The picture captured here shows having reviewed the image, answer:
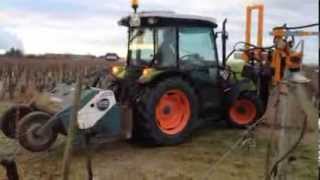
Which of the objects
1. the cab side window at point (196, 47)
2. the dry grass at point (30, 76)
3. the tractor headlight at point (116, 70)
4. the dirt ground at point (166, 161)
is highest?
the cab side window at point (196, 47)

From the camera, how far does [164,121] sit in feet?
27.3

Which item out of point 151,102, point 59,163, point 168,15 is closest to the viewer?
point 59,163

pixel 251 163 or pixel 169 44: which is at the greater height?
pixel 169 44

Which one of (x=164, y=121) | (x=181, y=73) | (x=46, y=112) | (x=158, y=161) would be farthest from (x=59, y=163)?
(x=181, y=73)

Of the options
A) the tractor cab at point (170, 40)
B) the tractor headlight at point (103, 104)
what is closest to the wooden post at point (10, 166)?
the tractor headlight at point (103, 104)

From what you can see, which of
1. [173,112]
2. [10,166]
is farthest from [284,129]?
[173,112]

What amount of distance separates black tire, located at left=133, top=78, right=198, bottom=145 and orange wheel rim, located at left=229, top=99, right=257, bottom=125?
4.64 ft

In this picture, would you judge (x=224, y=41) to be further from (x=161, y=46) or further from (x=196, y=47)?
(x=161, y=46)

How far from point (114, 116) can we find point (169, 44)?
1.57 m

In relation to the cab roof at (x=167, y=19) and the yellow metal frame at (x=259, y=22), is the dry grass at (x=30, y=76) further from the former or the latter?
the cab roof at (x=167, y=19)

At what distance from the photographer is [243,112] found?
9.92 metres

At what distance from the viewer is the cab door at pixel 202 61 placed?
8625 millimetres

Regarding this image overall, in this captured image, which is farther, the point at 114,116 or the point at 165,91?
the point at 165,91

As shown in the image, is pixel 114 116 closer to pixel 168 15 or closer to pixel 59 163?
pixel 59 163
